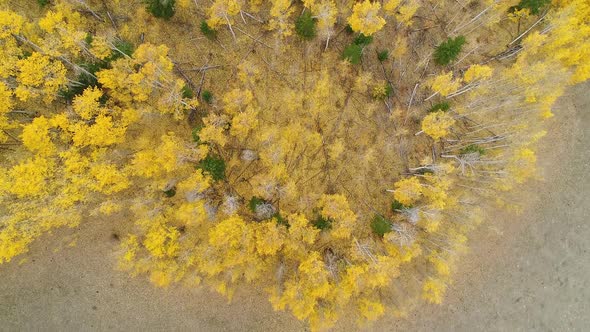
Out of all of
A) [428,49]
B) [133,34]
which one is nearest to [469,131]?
Result: [428,49]

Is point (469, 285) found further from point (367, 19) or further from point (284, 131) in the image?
point (367, 19)

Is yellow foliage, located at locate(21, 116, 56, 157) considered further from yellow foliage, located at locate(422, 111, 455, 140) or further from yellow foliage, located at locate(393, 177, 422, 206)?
yellow foliage, located at locate(422, 111, 455, 140)

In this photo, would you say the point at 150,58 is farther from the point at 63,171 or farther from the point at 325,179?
the point at 325,179

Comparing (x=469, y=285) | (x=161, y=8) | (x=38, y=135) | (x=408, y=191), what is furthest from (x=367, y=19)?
(x=38, y=135)

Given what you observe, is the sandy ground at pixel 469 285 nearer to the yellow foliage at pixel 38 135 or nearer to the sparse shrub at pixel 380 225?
the yellow foliage at pixel 38 135

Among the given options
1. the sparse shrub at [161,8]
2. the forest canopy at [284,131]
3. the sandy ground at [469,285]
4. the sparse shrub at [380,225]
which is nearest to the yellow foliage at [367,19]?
the forest canopy at [284,131]

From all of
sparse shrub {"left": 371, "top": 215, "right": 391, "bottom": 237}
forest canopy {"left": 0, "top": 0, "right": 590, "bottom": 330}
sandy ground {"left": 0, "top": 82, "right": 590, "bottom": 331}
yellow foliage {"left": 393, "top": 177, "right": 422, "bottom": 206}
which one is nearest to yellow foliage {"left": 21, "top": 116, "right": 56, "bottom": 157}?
forest canopy {"left": 0, "top": 0, "right": 590, "bottom": 330}
